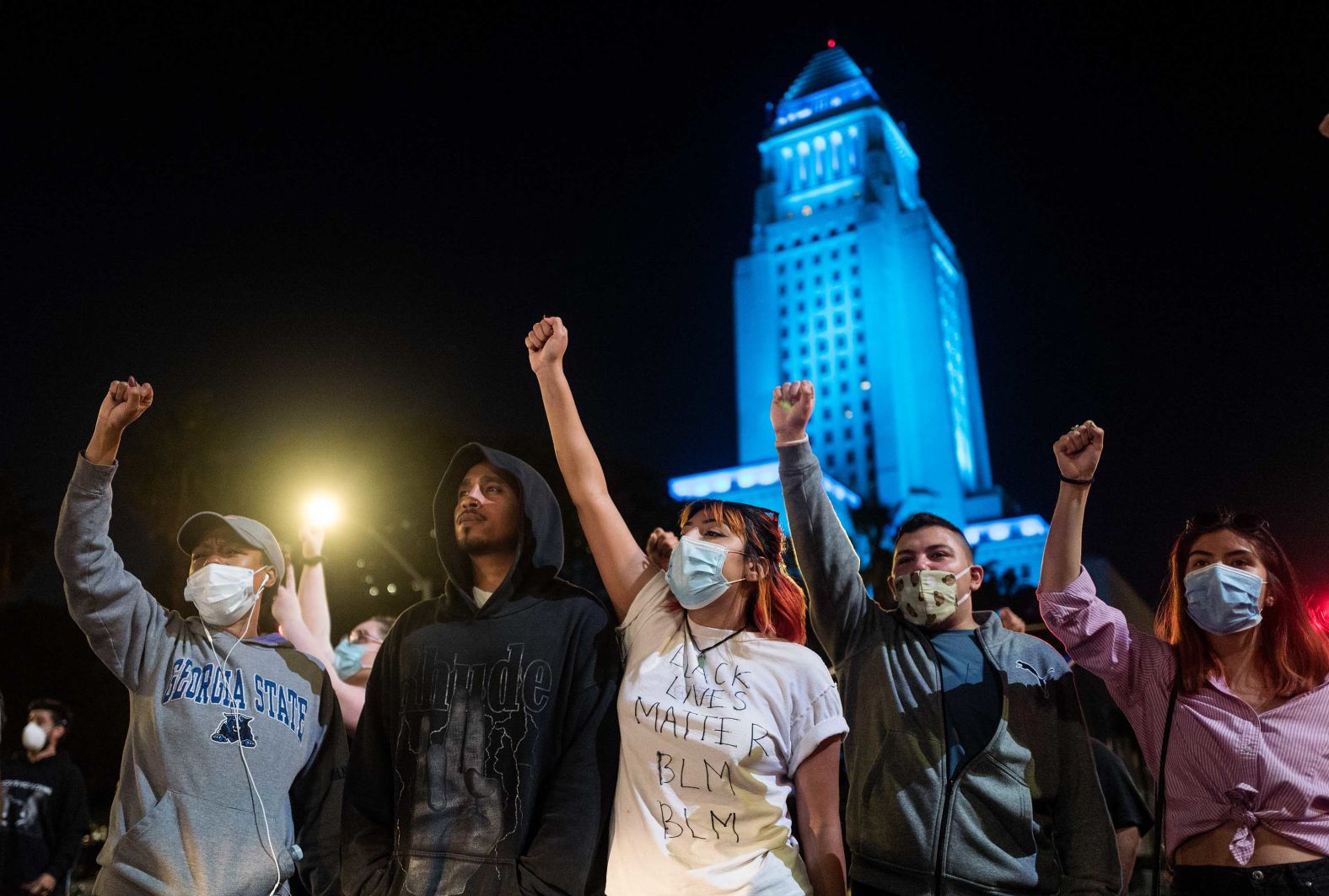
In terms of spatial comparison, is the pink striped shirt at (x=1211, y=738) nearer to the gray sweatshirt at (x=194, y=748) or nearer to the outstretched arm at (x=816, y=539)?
the outstretched arm at (x=816, y=539)

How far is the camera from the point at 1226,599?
12.6 feet

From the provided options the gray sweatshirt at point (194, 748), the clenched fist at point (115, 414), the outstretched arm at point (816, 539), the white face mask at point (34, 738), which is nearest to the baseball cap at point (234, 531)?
the gray sweatshirt at point (194, 748)

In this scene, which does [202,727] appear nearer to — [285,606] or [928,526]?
[285,606]

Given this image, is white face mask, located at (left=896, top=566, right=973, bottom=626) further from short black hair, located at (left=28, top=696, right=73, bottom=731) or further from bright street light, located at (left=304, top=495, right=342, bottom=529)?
short black hair, located at (left=28, top=696, right=73, bottom=731)

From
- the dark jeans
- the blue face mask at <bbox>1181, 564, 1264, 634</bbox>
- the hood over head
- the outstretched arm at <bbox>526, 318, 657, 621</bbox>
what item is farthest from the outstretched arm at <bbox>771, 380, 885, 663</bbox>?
the dark jeans

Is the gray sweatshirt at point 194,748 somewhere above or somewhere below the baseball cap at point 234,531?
below

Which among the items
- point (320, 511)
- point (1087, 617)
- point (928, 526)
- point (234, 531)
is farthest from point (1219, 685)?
point (320, 511)

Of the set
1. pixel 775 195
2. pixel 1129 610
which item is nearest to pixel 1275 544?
pixel 1129 610

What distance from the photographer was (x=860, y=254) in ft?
244

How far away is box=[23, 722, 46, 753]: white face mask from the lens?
312 inches

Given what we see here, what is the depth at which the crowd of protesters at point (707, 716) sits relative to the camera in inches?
134

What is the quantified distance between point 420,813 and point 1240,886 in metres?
2.81

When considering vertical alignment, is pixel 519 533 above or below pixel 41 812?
above

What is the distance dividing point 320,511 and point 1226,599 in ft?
15.7
